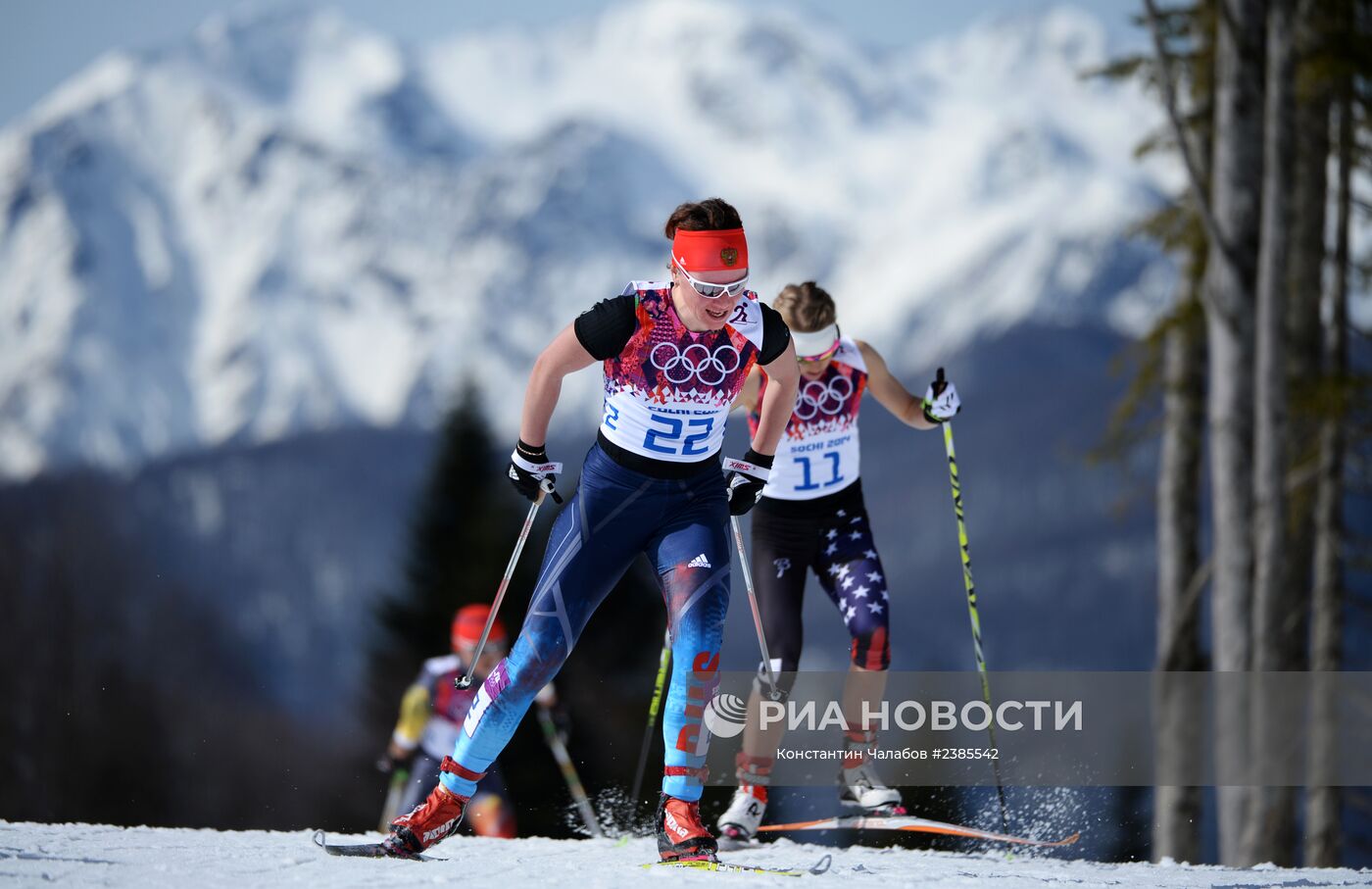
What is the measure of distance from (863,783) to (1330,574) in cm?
1032

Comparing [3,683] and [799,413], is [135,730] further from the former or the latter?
[799,413]

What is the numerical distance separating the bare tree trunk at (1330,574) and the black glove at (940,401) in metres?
6.72

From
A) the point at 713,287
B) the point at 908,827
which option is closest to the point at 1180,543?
the point at 908,827

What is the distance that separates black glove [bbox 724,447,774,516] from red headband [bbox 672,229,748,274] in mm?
919

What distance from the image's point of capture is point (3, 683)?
33594 millimetres

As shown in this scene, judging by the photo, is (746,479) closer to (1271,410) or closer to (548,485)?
(548,485)

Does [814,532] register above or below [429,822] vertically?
above

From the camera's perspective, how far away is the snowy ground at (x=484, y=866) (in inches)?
211

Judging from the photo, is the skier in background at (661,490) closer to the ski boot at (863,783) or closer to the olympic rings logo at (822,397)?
the olympic rings logo at (822,397)

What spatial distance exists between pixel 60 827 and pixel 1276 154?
30.9 feet

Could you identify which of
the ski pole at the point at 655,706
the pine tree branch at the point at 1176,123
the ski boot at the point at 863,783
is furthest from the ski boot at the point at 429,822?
the pine tree branch at the point at 1176,123

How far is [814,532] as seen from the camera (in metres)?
7.38

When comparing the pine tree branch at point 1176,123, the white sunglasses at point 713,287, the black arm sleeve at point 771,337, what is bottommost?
the black arm sleeve at point 771,337

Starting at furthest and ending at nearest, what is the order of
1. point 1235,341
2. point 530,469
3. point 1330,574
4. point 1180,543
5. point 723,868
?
point 1330,574
point 1180,543
point 1235,341
point 530,469
point 723,868
